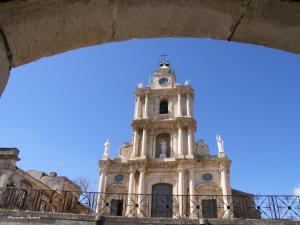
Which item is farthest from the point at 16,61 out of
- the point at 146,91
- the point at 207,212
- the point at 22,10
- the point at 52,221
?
the point at 146,91

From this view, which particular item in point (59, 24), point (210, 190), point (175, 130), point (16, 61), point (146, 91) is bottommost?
point (16, 61)

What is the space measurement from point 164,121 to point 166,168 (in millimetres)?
4952

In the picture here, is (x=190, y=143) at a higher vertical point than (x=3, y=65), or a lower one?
higher

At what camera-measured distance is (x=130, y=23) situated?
2441 mm

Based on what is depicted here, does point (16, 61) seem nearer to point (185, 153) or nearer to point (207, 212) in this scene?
point (207, 212)

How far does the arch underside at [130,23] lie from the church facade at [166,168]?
19292 mm

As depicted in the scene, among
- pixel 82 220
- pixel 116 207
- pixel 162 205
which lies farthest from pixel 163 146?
pixel 82 220

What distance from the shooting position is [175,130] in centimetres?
2867

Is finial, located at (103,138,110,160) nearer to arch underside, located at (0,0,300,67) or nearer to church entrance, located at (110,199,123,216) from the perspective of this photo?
church entrance, located at (110,199,123,216)

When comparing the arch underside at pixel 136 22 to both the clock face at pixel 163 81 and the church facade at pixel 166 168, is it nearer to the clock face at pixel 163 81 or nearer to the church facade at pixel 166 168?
the church facade at pixel 166 168

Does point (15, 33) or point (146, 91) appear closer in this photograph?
point (15, 33)

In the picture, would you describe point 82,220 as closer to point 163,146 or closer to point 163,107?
point 163,146

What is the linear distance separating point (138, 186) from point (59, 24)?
2393cm

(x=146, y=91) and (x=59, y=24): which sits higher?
(x=146, y=91)
